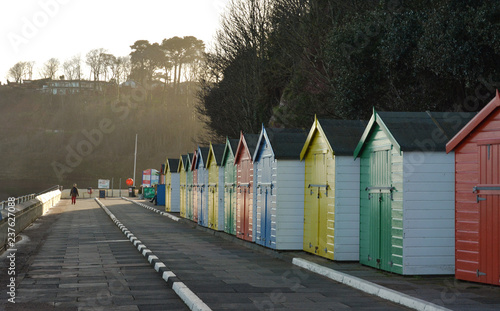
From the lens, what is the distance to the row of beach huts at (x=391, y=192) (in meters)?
11.1

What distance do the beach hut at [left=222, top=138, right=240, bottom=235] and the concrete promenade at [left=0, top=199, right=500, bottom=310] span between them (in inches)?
142

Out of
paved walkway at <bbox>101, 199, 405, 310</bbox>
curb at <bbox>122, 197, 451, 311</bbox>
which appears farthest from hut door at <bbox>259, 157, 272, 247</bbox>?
curb at <bbox>122, 197, 451, 311</bbox>

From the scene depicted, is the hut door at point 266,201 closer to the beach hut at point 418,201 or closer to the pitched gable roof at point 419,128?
the pitched gable roof at point 419,128

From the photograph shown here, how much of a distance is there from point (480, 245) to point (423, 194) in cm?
161

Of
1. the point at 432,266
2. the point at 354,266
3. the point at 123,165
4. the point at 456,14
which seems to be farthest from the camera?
the point at 123,165

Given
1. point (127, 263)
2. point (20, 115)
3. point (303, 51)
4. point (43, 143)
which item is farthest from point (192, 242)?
point (20, 115)

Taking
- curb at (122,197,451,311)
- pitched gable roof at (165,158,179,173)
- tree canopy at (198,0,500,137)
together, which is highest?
tree canopy at (198,0,500,137)

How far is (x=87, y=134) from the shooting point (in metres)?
145

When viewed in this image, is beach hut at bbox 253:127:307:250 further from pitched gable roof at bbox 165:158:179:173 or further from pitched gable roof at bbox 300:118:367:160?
pitched gable roof at bbox 165:158:179:173

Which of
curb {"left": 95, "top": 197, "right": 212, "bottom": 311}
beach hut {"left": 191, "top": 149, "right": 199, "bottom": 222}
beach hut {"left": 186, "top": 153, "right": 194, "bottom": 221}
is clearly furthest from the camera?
beach hut {"left": 186, "top": 153, "right": 194, "bottom": 221}

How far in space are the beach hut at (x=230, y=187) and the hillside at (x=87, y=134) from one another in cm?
10221

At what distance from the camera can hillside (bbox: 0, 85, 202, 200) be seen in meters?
132

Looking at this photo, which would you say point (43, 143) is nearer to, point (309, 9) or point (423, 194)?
point (309, 9)

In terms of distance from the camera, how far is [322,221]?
15.4 metres
